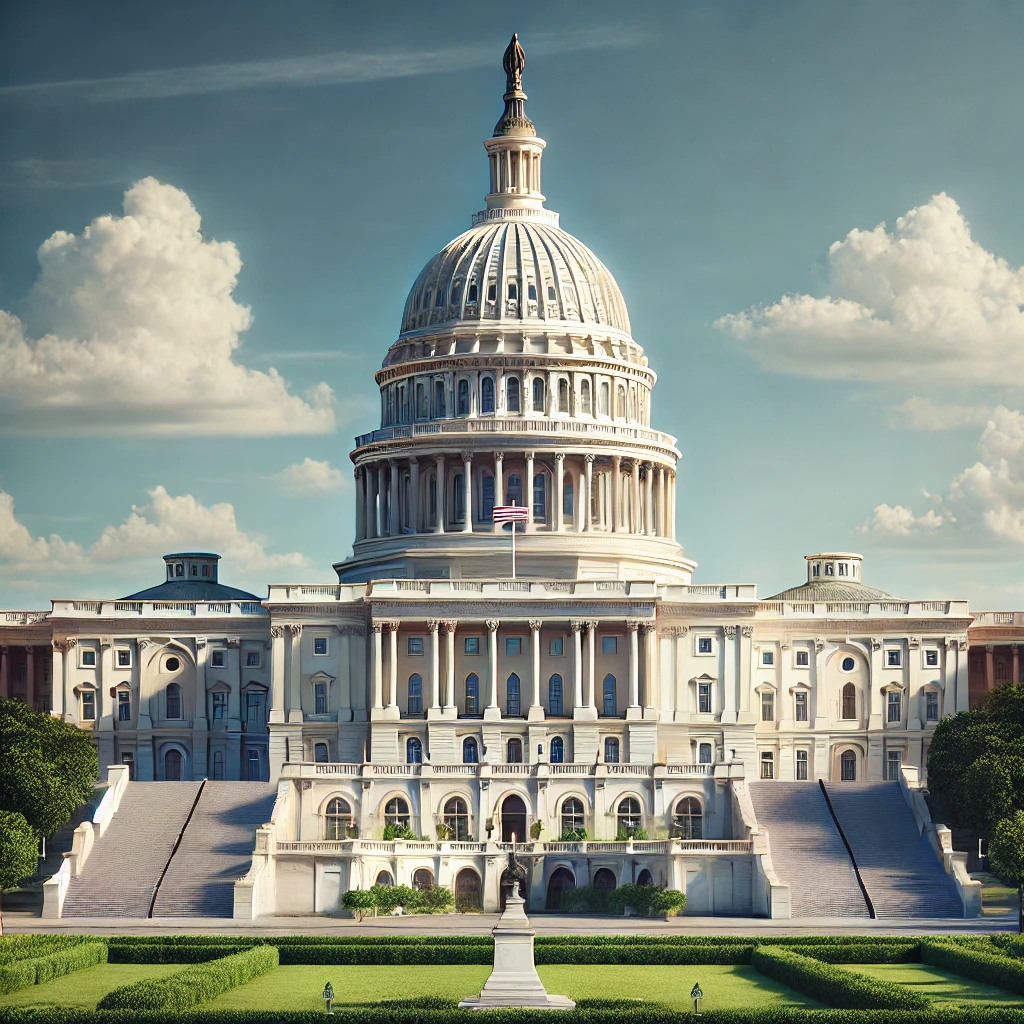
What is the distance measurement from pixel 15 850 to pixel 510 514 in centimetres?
5242

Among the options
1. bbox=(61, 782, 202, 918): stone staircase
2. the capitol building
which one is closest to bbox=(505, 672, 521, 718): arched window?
the capitol building

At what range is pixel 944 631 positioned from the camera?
16000 cm

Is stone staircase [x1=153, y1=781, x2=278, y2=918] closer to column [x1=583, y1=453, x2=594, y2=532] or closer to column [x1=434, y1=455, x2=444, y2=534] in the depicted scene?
column [x1=434, y1=455, x2=444, y2=534]

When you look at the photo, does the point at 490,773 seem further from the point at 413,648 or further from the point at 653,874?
the point at 413,648

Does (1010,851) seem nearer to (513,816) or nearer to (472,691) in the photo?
(513,816)

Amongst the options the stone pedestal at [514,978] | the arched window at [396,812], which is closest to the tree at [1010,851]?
the stone pedestal at [514,978]

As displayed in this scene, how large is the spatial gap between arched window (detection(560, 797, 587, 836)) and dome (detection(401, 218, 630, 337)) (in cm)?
5095

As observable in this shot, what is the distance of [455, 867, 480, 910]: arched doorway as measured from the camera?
402ft

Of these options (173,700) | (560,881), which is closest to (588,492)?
(173,700)

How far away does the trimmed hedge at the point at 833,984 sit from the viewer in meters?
81.1

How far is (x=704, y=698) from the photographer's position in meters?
154

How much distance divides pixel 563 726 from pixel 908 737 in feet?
80.8

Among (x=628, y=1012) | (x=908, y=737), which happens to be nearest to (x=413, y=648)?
(x=908, y=737)

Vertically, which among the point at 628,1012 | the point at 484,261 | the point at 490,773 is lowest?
the point at 628,1012
